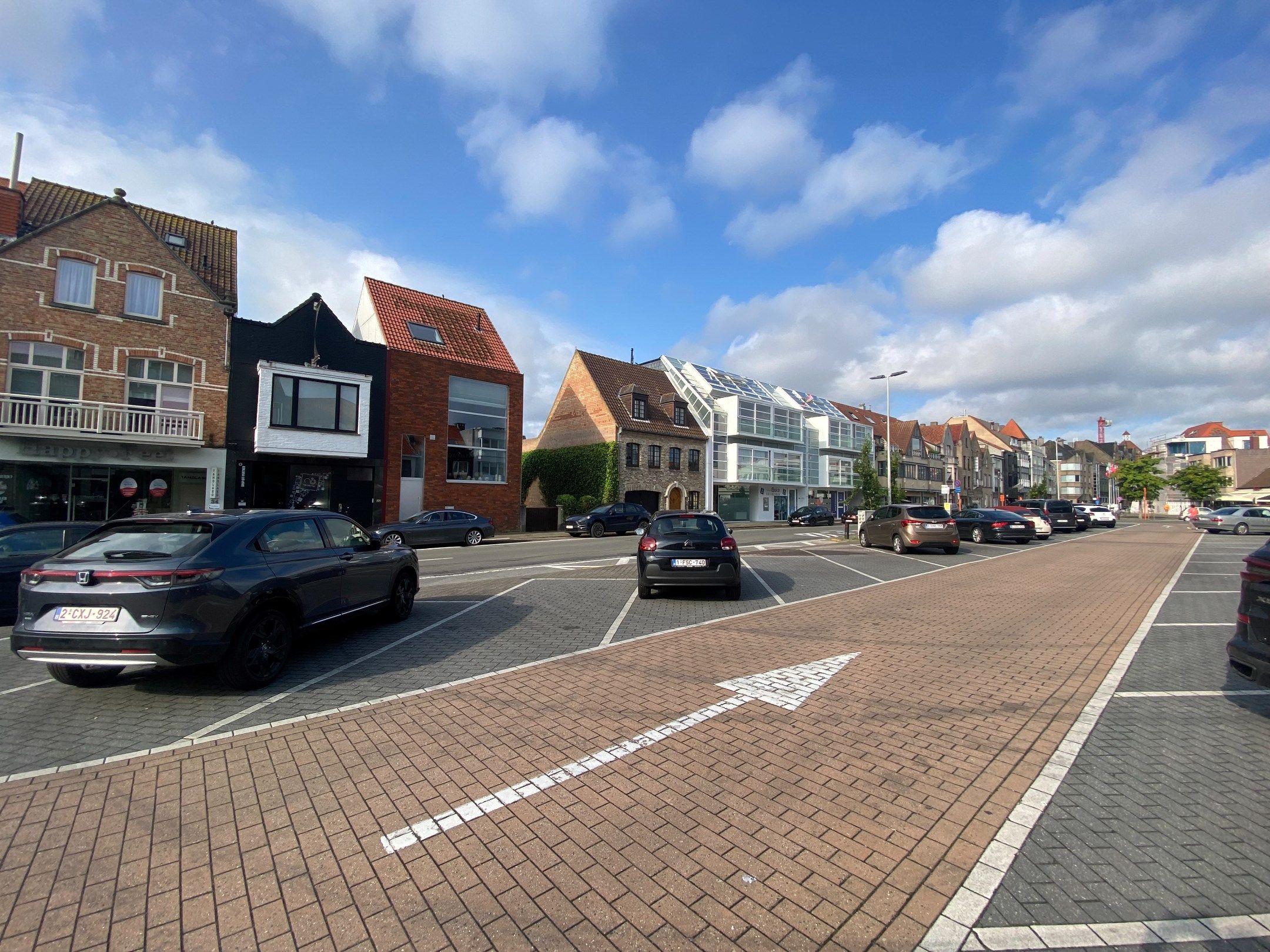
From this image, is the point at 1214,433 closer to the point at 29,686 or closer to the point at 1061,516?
the point at 1061,516

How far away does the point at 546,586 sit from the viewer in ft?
37.7

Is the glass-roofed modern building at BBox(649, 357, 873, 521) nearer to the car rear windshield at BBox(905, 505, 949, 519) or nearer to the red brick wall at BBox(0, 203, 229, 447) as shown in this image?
Answer: the car rear windshield at BBox(905, 505, 949, 519)

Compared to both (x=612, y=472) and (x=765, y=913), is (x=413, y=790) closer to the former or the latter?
(x=765, y=913)

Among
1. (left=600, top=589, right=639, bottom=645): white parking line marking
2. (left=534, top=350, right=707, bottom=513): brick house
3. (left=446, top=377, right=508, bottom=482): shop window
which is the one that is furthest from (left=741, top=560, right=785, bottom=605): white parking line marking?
(left=534, top=350, right=707, bottom=513): brick house

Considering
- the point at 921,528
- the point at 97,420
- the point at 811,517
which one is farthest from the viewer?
the point at 811,517

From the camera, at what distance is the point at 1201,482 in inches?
2413

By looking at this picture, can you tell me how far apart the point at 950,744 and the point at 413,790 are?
3.47m

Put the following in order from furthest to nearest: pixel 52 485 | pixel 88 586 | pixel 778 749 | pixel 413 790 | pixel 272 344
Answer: pixel 272 344 < pixel 52 485 < pixel 88 586 < pixel 778 749 < pixel 413 790

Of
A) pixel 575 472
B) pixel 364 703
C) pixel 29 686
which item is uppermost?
pixel 575 472

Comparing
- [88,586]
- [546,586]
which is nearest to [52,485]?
[546,586]

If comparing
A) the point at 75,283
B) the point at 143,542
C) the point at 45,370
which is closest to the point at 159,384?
the point at 45,370

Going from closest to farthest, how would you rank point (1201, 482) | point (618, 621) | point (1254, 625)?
point (1254, 625), point (618, 621), point (1201, 482)

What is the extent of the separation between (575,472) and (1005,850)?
3643 cm

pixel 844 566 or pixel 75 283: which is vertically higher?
pixel 75 283
